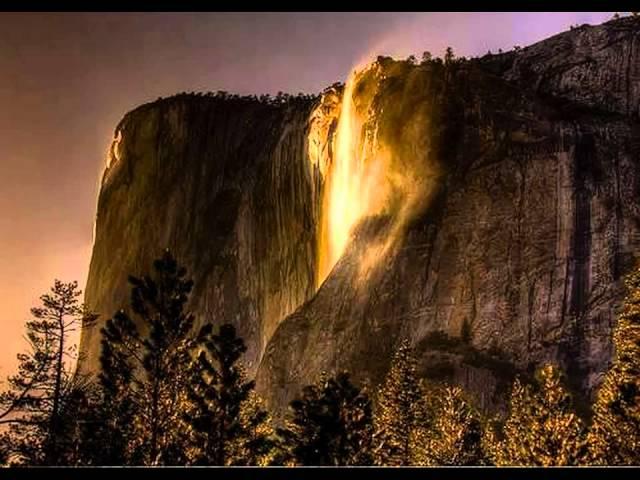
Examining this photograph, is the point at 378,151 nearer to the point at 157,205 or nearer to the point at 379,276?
the point at 379,276

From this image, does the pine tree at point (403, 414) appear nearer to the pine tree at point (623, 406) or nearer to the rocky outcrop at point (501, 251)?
the rocky outcrop at point (501, 251)

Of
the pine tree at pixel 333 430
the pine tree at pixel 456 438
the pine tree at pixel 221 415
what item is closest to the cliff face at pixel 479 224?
the pine tree at pixel 456 438

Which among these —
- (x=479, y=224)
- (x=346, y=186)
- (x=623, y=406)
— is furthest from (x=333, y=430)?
(x=346, y=186)

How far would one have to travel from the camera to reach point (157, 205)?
102 m

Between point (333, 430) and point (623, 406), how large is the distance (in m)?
10.9

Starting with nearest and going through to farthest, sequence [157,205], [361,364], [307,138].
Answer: [361,364] → [307,138] → [157,205]

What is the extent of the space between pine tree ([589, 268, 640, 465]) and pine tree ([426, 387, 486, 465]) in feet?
25.5

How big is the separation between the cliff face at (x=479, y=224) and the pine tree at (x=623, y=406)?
43.0ft

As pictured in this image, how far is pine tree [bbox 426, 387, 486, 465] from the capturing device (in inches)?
1529

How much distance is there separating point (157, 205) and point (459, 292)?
57861mm

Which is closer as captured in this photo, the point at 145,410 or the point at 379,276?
the point at 145,410

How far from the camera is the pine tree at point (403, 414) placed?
42.4m

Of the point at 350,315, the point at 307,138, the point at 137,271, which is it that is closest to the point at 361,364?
the point at 350,315
